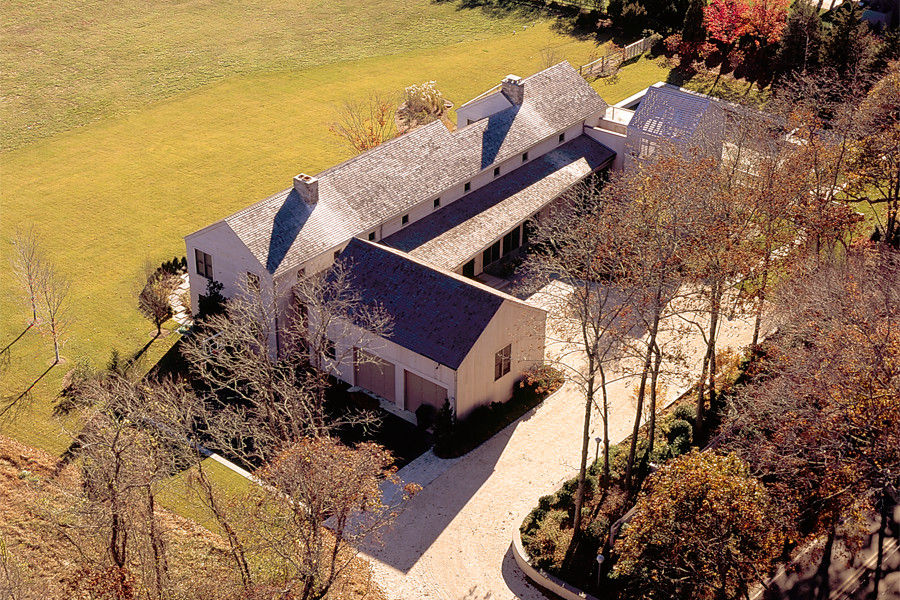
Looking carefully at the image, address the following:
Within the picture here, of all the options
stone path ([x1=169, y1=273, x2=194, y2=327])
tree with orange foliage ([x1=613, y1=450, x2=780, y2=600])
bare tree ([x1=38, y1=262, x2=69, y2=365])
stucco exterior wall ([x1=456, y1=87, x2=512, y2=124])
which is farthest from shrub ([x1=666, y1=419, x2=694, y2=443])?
bare tree ([x1=38, y1=262, x2=69, y2=365])

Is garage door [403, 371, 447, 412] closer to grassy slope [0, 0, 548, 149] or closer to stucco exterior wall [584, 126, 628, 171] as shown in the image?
stucco exterior wall [584, 126, 628, 171]

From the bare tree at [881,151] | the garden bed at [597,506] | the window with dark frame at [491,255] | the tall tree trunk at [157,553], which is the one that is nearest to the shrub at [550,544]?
the garden bed at [597,506]

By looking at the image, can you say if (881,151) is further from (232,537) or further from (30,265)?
(30,265)

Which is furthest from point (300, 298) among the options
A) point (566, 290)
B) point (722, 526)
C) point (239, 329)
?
point (722, 526)

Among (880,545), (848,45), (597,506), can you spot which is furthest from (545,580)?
(848,45)

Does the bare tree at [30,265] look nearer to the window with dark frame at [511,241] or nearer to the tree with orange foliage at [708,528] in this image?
the window with dark frame at [511,241]

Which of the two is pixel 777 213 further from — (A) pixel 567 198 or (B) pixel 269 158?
(B) pixel 269 158

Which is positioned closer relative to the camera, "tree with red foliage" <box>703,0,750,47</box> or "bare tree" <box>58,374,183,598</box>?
Result: "bare tree" <box>58,374,183,598</box>
